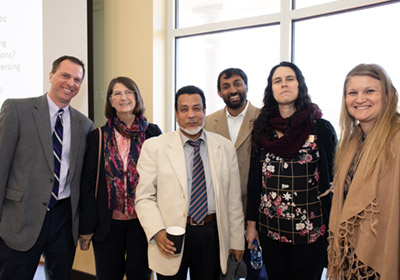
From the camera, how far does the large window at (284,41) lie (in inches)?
94.0

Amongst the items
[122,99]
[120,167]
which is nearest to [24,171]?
[120,167]

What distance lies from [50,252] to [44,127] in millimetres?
817

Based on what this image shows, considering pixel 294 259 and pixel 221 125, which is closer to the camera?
pixel 294 259

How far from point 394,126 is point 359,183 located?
0.31 metres

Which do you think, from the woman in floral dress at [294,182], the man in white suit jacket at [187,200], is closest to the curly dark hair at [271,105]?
the woman in floral dress at [294,182]

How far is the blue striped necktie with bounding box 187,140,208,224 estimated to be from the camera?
5.50 feet

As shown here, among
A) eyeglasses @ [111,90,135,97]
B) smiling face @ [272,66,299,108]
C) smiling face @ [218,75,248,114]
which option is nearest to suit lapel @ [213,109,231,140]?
smiling face @ [218,75,248,114]

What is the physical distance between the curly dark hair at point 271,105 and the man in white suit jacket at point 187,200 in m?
0.24

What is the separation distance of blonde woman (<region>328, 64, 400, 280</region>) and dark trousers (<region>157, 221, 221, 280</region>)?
24.7 inches

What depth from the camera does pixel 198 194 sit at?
170 centimetres

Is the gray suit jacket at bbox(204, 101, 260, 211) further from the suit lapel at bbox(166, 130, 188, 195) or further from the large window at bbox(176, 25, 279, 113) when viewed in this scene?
the large window at bbox(176, 25, 279, 113)

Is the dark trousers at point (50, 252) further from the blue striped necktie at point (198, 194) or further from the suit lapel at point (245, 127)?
the suit lapel at point (245, 127)

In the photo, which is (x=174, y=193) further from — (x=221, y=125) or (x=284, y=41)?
(x=284, y=41)

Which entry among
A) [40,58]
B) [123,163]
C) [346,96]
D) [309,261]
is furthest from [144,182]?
[40,58]
